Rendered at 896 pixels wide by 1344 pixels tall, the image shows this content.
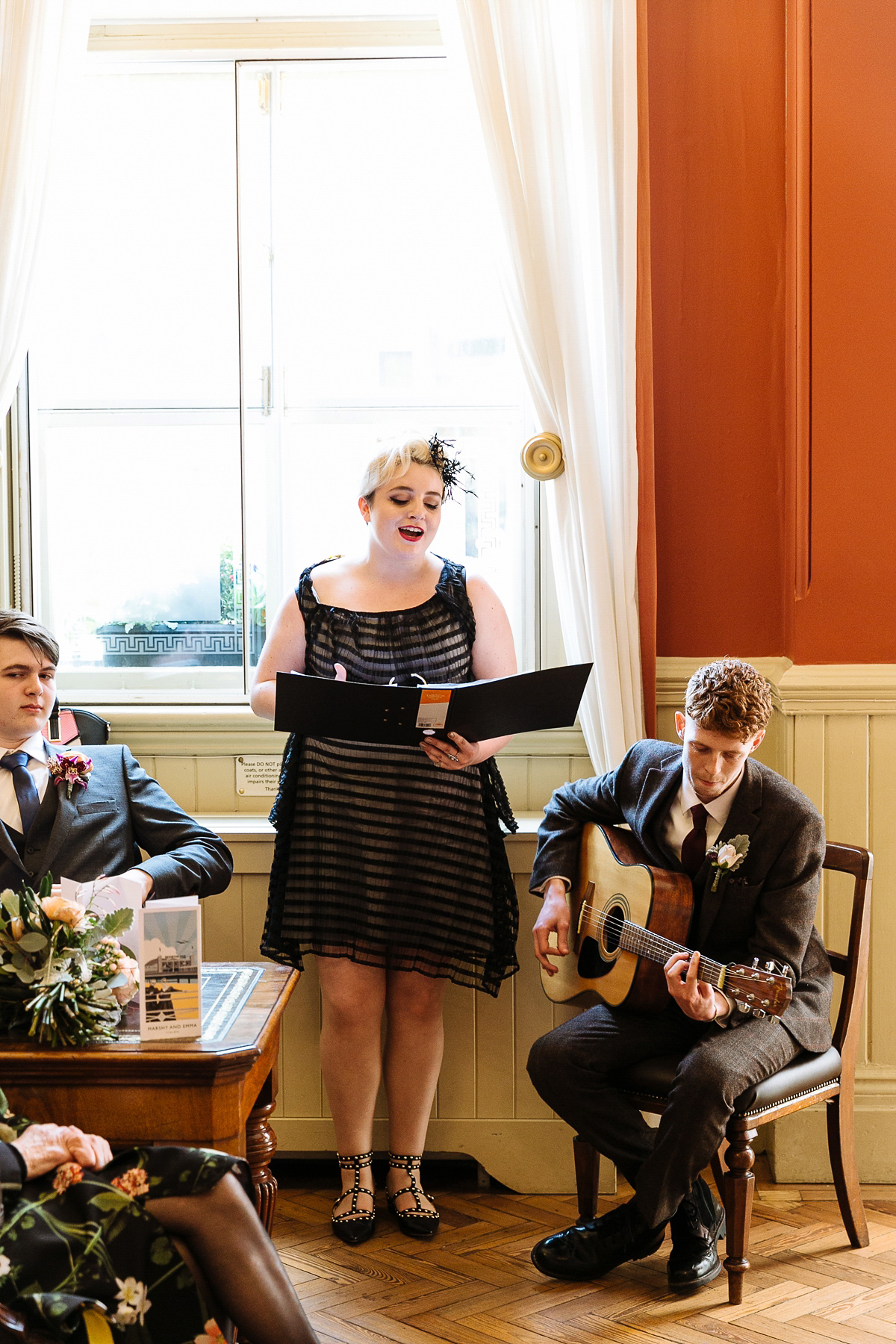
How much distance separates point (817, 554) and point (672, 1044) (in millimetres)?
1208

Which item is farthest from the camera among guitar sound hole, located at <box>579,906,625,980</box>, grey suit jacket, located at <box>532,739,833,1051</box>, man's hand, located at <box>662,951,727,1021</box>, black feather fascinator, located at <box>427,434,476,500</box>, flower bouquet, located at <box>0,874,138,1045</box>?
black feather fascinator, located at <box>427,434,476,500</box>

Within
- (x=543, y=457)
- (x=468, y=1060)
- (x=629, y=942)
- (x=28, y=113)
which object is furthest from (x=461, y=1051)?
(x=28, y=113)

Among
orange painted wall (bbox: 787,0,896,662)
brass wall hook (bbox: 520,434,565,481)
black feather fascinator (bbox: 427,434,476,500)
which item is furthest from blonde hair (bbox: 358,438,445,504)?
orange painted wall (bbox: 787,0,896,662)

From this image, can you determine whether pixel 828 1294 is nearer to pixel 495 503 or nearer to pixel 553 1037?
pixel 553 1037

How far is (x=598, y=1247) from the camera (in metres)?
2.46

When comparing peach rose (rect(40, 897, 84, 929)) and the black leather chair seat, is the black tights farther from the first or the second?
the black leather chair seat

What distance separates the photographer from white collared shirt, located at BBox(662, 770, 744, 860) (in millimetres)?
2447

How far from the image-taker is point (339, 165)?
3.26 m

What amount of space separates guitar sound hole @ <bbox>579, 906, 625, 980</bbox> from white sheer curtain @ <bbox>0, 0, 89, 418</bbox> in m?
2.03

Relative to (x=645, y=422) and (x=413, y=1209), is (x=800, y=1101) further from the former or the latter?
(x=645, y=422)

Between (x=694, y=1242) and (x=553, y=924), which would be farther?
(x=553, y=924)

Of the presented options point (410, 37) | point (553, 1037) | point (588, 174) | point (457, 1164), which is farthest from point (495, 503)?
point (457, 1164)

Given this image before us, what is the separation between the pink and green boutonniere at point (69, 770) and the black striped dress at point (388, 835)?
18.1 inches

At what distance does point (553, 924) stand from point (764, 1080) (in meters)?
0.52
